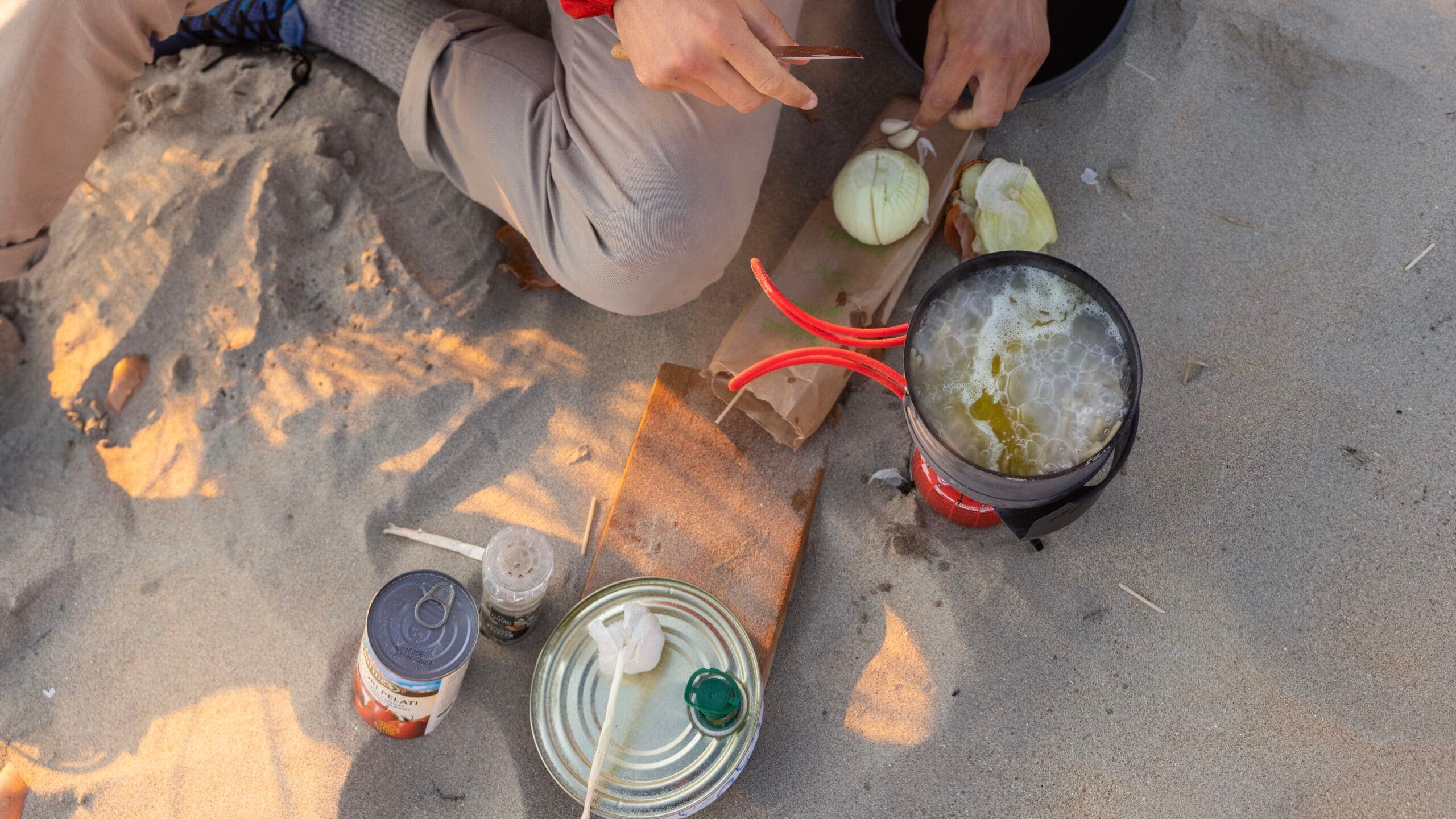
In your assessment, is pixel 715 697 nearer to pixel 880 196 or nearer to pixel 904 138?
pixel 880 196

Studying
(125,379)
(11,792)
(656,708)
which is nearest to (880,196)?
(656,708)

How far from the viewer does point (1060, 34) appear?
2189mm

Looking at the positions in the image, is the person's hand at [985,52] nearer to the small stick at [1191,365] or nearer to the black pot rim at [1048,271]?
the black pot rim at [1048,271]

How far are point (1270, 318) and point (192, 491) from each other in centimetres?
225

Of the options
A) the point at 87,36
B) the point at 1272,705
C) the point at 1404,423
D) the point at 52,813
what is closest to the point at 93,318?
the point at 87,36

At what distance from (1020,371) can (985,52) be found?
0.68m

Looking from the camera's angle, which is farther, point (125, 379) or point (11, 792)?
point (125, 379)

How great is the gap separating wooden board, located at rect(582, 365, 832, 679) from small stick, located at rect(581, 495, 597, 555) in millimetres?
52

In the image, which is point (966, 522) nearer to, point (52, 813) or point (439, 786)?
point (439, 786)

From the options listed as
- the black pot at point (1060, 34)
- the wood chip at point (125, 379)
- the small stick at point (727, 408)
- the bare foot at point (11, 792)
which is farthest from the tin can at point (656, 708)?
the black pot at point (1060, 34)

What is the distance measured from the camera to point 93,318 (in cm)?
203

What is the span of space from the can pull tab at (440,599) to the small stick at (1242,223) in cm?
178

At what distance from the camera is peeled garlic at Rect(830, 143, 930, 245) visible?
1960 mm

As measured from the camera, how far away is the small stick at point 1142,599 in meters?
1.84
